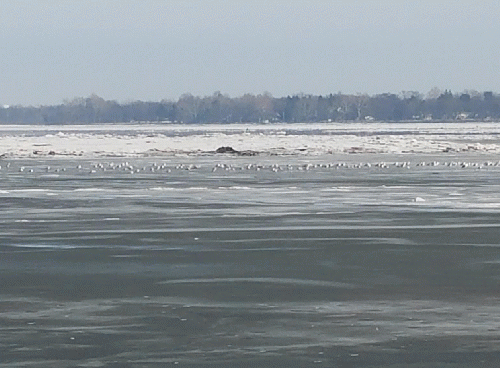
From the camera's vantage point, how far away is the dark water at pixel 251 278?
8875mm

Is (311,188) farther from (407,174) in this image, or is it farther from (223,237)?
(223,237)

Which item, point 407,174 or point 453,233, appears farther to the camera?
point 407,174

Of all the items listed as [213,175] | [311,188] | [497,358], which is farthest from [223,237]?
[213,175]

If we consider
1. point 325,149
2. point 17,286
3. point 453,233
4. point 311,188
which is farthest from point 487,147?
point 17,286

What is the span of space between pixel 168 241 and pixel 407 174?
1888 cm

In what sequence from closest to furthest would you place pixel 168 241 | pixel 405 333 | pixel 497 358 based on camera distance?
pixel 497 358 → pixel 405 333 → pixel 168 241

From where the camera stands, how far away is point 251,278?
1273 cm

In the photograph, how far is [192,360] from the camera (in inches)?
333

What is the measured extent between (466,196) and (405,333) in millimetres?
15736

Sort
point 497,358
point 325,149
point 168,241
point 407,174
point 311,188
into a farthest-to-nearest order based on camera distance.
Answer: point 325,149, point 407,174, point 311,188, point 168,241, point 497,358

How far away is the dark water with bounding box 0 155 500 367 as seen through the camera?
8.88 metres

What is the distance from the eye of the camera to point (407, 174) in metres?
34.7

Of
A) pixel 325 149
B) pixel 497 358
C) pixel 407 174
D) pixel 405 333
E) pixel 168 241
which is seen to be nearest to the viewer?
pixel 497 358

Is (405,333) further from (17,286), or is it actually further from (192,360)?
(17,286)
